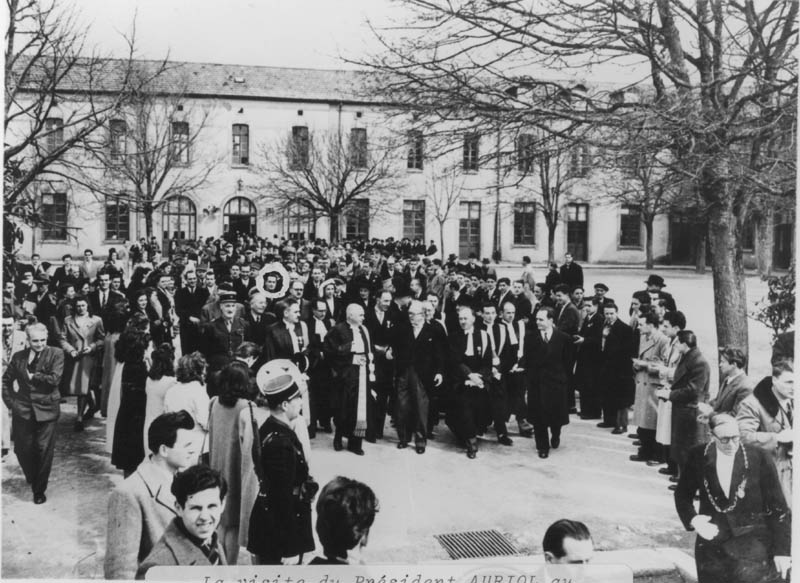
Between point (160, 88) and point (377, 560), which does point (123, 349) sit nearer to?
point (377, 560)

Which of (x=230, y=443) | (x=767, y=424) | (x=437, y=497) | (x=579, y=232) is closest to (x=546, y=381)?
(x=437, y=497)

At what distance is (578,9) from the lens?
6.76 metres

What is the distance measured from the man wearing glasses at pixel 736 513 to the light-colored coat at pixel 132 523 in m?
2.98

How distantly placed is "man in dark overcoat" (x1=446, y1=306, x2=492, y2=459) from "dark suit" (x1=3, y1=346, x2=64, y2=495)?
12.6 feet

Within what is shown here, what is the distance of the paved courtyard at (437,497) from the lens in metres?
4.94

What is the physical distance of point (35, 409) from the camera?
5641 millimetres

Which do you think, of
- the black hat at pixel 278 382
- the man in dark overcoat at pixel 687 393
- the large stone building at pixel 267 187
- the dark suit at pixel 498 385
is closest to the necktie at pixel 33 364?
the black hat at pixel 278 382

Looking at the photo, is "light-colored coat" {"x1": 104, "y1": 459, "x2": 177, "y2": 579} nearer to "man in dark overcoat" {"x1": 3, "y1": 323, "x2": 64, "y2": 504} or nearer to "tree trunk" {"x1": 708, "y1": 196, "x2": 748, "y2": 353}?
"man in dark overcoat" {"x1": 3, "y1": 323, "x2": 64, "y2": 504}

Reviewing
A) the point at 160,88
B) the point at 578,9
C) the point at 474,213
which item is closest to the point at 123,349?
the point at 578,9

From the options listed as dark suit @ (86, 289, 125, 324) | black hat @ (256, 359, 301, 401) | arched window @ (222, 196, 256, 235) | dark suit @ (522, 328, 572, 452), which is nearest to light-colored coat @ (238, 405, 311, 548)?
black hat @ (256, 359, 301, 401)

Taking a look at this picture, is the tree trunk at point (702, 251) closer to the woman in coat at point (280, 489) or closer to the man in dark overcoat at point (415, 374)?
the man in dark overcoat at point (415, 374)

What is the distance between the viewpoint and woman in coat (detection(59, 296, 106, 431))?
7.67m

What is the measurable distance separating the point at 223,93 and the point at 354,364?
23.6m

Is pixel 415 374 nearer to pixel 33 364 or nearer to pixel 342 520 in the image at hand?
pixel 33 364
